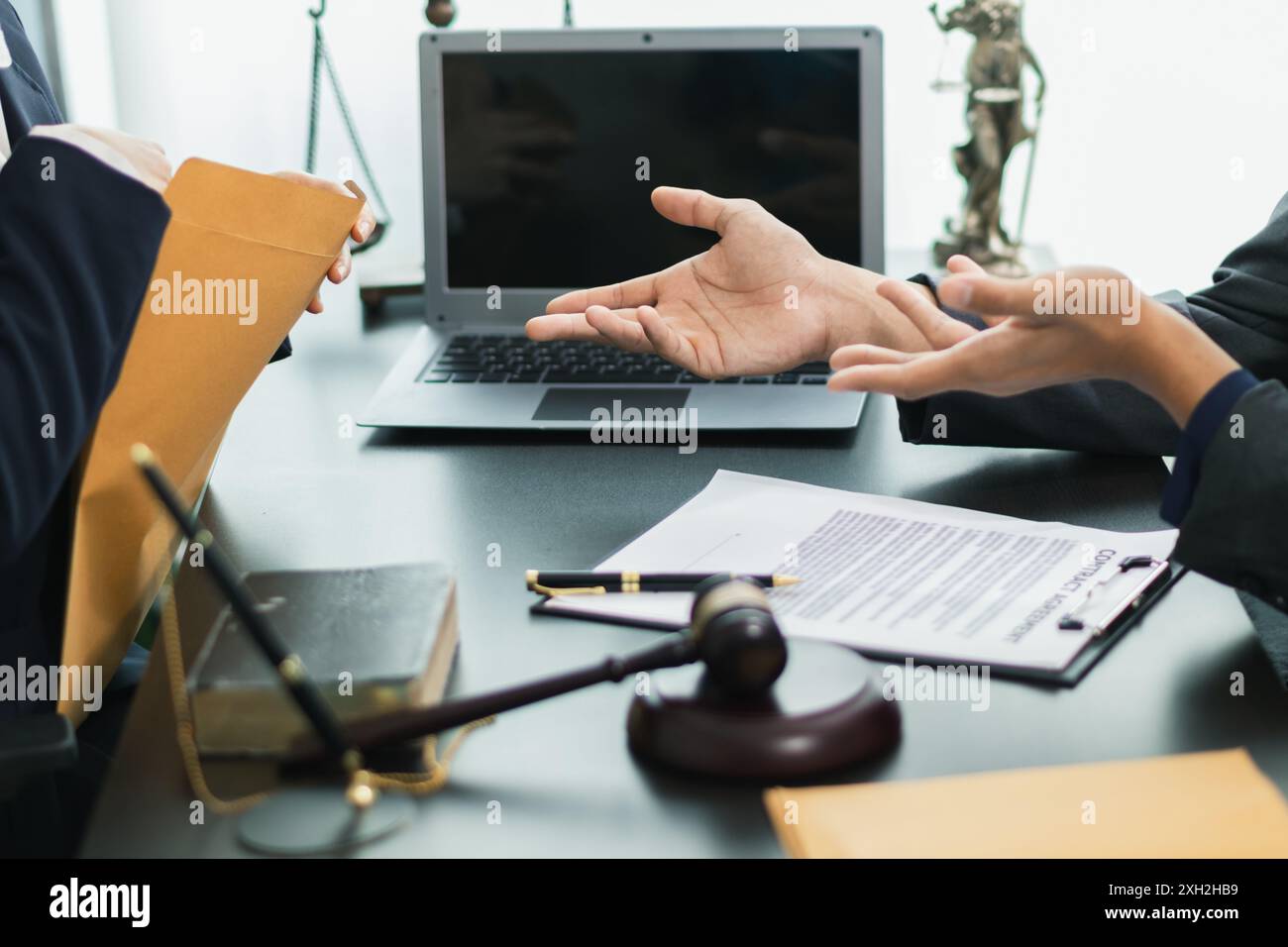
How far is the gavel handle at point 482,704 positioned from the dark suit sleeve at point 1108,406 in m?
0.48

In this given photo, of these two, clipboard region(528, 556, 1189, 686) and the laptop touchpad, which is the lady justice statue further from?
clipboard region(528, 556, 1189, 686)

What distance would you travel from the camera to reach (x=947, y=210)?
2.10m

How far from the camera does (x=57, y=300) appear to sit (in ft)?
2.41

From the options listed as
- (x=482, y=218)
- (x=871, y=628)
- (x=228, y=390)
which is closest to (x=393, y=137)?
(x=482, y=218)

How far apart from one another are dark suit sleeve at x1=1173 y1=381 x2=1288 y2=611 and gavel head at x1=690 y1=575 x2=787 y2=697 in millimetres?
269

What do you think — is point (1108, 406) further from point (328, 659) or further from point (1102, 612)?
point (328, 659)

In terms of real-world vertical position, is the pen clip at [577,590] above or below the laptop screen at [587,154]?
below

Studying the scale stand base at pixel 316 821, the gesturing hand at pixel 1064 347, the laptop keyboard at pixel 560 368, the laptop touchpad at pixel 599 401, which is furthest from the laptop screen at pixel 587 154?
the scale stand base at pixel 316 821

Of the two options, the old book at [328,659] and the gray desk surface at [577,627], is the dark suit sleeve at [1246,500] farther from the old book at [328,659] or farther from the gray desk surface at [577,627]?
the old book at [328,659]

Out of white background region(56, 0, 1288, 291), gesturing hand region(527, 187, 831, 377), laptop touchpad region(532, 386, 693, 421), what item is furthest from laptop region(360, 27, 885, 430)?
white background region(56, 0, 1288, 291)

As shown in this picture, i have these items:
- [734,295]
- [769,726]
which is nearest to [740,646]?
[769,726]

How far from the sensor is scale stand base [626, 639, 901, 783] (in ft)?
1.87

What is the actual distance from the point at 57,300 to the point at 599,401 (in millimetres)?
513

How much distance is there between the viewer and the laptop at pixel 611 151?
4.43ft
